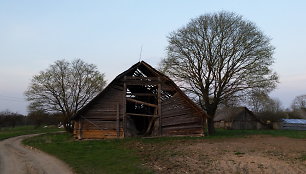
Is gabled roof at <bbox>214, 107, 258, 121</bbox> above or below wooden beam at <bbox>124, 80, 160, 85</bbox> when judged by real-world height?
below

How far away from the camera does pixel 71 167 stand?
1359 cm

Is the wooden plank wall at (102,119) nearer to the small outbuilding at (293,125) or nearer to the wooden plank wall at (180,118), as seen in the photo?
the wooden plank wall at (180,118)

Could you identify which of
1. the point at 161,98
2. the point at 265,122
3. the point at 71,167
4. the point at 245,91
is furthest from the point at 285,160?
the point at 265,122

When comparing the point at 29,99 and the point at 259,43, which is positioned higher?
the point at 259,43

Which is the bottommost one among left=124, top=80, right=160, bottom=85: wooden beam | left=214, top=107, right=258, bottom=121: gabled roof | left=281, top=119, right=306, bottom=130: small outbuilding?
left=281, top=119, right=306, bottom=130: small outbuilding

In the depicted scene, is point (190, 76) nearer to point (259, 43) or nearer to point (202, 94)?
point (202, 94)

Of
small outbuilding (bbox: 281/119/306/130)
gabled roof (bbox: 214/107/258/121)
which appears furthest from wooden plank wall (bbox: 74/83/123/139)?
small outbuilding (bbox: 281/119/306/130)

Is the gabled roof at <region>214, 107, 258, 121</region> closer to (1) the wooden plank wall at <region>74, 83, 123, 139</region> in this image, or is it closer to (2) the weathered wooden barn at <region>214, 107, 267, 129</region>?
(2) the weathered wooden barn at <region>214, 107, 267, 129</region>

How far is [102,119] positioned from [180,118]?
7163 millimetres

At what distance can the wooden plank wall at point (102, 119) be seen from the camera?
29.2m

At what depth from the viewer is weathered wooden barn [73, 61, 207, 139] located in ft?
96.1

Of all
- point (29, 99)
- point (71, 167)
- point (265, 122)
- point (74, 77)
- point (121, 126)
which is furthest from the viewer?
point (265, 122)

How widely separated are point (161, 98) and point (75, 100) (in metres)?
24.1

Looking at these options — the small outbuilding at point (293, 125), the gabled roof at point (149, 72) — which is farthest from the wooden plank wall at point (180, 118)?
the small outbuilding at point (293, 125)
